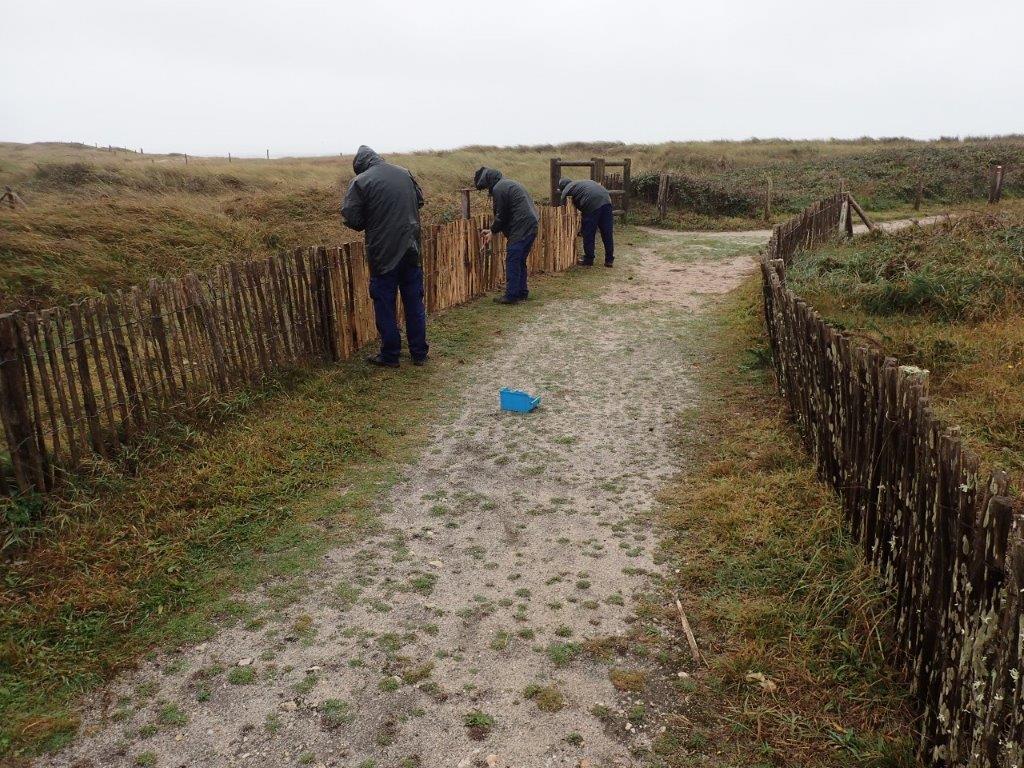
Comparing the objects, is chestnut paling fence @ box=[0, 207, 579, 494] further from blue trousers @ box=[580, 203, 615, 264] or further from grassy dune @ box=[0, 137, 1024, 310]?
blue trousers @ box=[580, 203, 615, 264]

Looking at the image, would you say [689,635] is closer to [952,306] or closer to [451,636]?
[451,636]

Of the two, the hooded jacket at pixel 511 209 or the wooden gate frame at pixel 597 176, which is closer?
the hooded jacket at pixel 511 209

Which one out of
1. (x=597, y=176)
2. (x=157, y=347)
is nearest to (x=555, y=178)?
(x=597, y=176)

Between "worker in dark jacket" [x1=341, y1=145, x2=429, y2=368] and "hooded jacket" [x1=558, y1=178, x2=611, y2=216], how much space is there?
5813 mm

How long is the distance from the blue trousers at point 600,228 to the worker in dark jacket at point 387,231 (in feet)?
19.4

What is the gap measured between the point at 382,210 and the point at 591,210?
6342 mm

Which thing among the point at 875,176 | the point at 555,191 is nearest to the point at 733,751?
the point at 555,191

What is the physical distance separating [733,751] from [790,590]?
977 mm

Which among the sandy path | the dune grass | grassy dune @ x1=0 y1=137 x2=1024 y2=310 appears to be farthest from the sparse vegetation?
grassy dune @ x1=0 y1=137 x2=1024 y2=310

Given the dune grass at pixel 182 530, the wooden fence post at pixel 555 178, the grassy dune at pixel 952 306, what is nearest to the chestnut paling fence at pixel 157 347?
the dune grass at pixel 182 530

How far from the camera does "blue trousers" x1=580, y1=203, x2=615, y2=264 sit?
12258 millimetres

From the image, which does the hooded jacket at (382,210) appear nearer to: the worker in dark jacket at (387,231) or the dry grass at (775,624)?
the worker in dark jacket at (387,231)

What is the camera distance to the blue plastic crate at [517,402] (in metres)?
5.86

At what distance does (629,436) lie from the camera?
5336 millimetres
